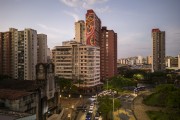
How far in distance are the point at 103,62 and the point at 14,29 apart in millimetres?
44921

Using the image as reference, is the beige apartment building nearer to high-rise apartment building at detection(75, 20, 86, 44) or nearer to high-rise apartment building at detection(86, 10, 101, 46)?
high-rise apartment building at detection(86, 10, 101, 46)

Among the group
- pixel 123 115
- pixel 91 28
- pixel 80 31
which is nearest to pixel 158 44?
pixel 80 31

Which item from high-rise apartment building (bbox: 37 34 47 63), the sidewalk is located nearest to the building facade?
high-rise apartment building (bbox: 37 34 47 63)

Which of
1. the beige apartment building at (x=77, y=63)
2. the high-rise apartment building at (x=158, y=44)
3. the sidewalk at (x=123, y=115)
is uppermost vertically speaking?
the high-rise apartment building at (x=158, y=44)

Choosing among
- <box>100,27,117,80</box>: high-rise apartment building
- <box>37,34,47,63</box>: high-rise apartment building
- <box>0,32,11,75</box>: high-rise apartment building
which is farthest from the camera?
<box>100,27,117,80</box>: high-rise apartment building

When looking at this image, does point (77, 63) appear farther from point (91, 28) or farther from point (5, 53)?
point (5, 53)

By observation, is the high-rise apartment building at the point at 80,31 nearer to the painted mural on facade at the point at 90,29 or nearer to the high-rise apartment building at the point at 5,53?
the painted mural on facade at the point at 90,29

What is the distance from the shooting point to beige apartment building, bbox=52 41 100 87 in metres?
81.0

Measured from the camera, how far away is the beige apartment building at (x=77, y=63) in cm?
8100

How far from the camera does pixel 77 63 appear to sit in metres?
82.4

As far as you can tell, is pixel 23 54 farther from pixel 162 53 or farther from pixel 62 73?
pixel 162 53

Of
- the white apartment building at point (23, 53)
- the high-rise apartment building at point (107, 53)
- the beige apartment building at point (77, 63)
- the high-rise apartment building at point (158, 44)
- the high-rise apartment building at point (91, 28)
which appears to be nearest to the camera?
the beige apartment building at point (77, 63)

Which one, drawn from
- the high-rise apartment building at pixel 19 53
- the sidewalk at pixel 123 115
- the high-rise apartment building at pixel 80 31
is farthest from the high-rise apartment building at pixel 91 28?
the sidewalk at pixel 123 115

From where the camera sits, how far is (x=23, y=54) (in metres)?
86.4
